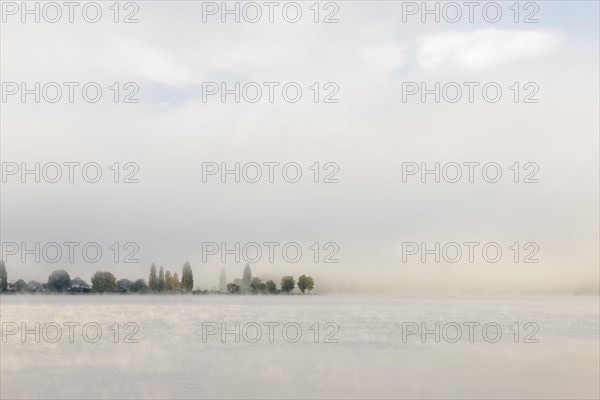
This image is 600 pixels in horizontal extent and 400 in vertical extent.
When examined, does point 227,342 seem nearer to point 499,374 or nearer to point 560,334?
point 499,374

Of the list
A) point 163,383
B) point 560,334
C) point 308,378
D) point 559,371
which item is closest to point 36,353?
point 163,383

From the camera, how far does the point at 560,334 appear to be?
82.3m

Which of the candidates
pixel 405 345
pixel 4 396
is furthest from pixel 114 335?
pixel 4 396

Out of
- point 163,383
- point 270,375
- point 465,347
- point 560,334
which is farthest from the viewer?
point 560,334

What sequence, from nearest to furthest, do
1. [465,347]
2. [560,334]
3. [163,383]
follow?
[163,383] → [465,347] → [560,334]

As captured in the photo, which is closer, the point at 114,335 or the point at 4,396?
the point at 4,396

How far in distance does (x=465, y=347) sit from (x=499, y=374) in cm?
1774

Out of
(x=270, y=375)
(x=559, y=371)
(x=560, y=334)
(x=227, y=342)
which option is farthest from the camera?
(x=560, y=334)

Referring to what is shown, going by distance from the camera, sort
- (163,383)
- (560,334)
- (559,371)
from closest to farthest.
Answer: (163,383)
(559,371)
(560,334)

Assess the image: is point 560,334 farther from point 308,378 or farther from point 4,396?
point 4,396

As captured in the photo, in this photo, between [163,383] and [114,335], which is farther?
[114,335]

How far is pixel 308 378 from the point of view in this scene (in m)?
40.6

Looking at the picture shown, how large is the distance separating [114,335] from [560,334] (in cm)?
4404

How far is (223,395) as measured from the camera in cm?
3497
